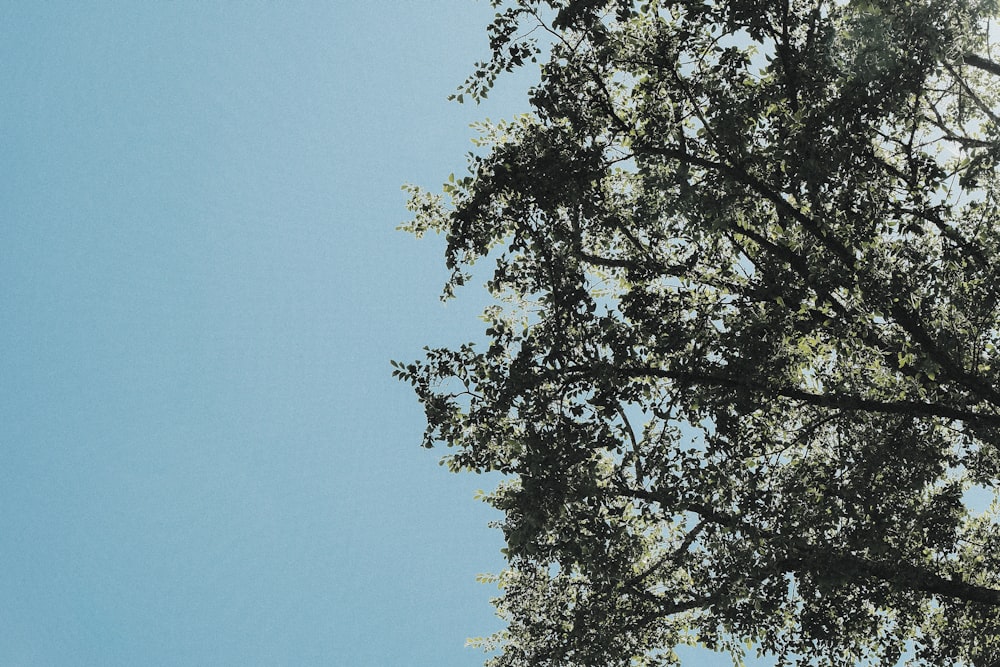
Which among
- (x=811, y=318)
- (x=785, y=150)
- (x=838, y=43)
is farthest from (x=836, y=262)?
(x=838, y=43)

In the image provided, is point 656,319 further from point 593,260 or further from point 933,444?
point 933,444

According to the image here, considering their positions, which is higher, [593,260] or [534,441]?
[593,260]

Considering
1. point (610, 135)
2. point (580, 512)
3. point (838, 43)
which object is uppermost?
point (610, 135)

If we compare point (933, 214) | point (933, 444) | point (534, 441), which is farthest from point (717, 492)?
point (933, 214)

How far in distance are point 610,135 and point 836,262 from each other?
4.53m

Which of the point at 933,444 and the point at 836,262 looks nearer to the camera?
the point at 836,262

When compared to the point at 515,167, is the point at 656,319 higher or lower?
lower

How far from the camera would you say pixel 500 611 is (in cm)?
1792

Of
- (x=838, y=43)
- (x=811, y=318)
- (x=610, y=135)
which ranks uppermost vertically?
(x=610, y=135)

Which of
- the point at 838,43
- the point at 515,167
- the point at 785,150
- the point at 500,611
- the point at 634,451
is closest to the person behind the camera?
the point at 838,43

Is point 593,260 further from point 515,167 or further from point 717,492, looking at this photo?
point 717,492

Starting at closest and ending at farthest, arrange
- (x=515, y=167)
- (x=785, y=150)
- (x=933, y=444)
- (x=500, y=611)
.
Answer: (x=785, y=150), (x=515, y=167), (x=933, y=444), (x=500, y=611)

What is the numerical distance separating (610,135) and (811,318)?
15.4ft

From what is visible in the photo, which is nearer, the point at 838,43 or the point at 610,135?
the point at 838,43
